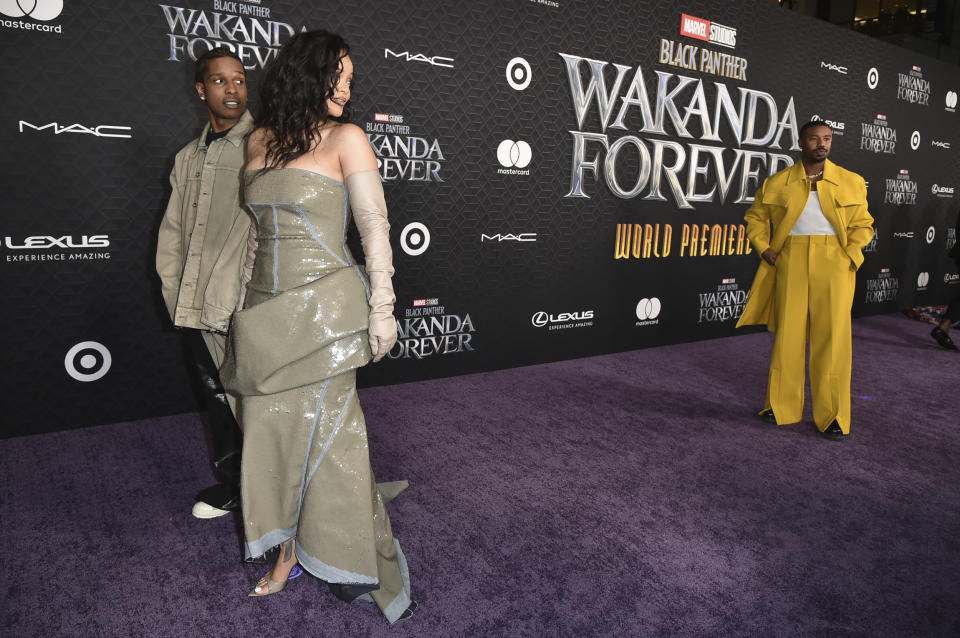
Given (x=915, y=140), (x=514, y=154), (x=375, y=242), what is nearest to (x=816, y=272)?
(x=514, y=154)

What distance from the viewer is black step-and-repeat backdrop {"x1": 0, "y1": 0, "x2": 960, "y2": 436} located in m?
2.92

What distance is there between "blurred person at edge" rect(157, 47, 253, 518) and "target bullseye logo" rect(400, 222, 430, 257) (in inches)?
65.3

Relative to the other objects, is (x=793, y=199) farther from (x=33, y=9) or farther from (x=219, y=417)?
(x=33, y=9)

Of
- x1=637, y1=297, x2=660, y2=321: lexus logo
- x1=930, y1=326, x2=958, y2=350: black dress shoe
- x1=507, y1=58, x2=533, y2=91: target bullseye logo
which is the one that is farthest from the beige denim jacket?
x1=930, y1=326, x2=958, y2=350: black dress shoe

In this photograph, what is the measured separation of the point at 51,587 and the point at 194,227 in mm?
1143

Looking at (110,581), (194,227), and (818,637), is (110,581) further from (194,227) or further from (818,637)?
(818,637)

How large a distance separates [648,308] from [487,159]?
6.02 feet

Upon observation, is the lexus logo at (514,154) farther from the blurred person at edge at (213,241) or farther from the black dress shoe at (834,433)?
the black dress shoe at (834,433)

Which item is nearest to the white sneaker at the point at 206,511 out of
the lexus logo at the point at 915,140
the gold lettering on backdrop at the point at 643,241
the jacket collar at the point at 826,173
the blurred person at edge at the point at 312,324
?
the blurred person at edge at the point at 312,324

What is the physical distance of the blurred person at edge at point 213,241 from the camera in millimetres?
2047

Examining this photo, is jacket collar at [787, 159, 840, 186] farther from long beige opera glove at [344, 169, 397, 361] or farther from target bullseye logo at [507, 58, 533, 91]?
long beige opera glove at [344, 169, 397, 361]

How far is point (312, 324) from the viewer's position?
1.66 m

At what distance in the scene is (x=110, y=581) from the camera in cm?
194

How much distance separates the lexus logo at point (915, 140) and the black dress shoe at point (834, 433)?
190 inches
